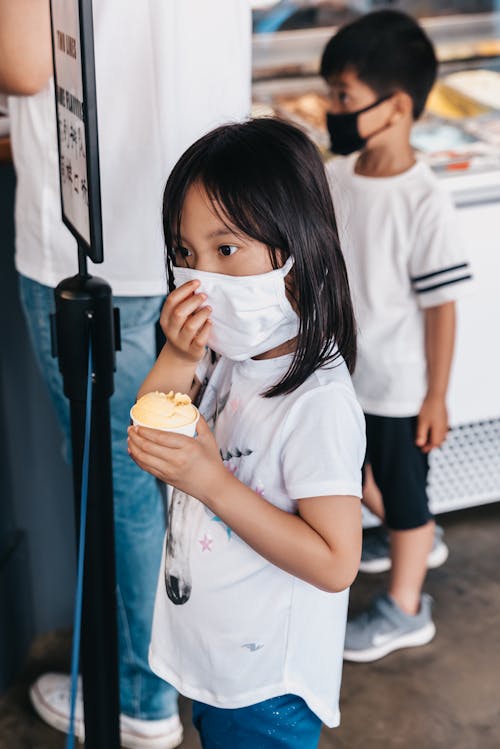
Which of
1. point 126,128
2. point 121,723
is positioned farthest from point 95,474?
point 121,723

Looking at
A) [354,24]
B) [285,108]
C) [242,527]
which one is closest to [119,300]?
[242,527]

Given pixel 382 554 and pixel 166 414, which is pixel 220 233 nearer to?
pixel 166 414

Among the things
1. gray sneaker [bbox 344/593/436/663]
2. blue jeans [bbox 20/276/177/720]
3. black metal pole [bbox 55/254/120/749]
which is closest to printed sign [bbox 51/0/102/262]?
black metal pole [bbox 55/254/120/749]

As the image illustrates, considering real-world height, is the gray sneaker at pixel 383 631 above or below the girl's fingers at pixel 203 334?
below

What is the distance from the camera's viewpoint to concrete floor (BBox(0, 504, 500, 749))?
2.23 meters

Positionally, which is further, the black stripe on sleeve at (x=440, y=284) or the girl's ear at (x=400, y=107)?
the girl's ear at (x=400, y=107)

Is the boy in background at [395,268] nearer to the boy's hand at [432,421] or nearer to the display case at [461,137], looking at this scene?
the boy's hand at [432,421]

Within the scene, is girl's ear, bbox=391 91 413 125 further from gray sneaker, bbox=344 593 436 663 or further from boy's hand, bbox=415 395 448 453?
gray sneaker, bbox=344 593 436 663

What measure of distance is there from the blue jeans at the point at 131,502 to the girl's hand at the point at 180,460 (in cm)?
62

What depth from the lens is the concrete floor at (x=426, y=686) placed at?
2.23 metres

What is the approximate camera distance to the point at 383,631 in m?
2.50

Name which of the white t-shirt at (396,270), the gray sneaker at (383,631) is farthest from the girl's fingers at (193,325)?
the gray sneaker at (383,631)

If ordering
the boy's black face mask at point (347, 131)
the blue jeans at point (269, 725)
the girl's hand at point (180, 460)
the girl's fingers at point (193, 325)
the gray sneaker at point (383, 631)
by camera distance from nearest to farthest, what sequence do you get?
the girl's hand at point (180, 460) < the girl's fingers at point (193, 325) < the blue jeans at point (269, 725) < the boy's black face mask at point (347, 131) < the gray sneaker at point (383, 631)

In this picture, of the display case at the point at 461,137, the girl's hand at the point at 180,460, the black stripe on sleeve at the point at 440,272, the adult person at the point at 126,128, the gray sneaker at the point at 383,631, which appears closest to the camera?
the girl's hand at the point at 180,460
